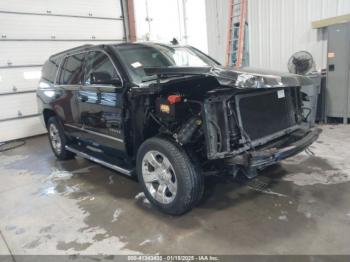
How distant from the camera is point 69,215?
118 inches

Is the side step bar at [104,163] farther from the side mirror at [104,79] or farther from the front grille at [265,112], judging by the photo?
the front grille at [265,112]

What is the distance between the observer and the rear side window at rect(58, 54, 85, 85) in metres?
3.87

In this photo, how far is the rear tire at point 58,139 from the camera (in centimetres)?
471

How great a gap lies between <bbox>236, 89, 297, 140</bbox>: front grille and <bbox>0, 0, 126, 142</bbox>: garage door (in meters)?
6.48

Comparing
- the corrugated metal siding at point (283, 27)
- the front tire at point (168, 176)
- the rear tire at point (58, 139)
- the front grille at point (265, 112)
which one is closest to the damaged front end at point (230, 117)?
the front grille at point (265, 112)

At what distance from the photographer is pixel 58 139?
16.0 feet

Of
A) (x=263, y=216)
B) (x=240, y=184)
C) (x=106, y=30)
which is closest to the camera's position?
(x=263, y=216)

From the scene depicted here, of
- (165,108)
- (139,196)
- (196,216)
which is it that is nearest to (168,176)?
(196,216)

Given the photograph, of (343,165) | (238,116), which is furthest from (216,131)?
(343,165)

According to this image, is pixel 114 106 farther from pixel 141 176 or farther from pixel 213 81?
pixel 213 81

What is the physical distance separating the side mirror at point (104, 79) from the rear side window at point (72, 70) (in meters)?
0.60

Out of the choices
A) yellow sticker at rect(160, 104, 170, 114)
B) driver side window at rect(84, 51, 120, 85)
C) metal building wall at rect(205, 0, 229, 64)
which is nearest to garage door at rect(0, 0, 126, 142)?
metal building wall at rect(205, 0, 229, 64)

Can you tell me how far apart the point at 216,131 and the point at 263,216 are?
0.92 metres

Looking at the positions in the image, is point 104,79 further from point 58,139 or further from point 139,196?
point 58,139
